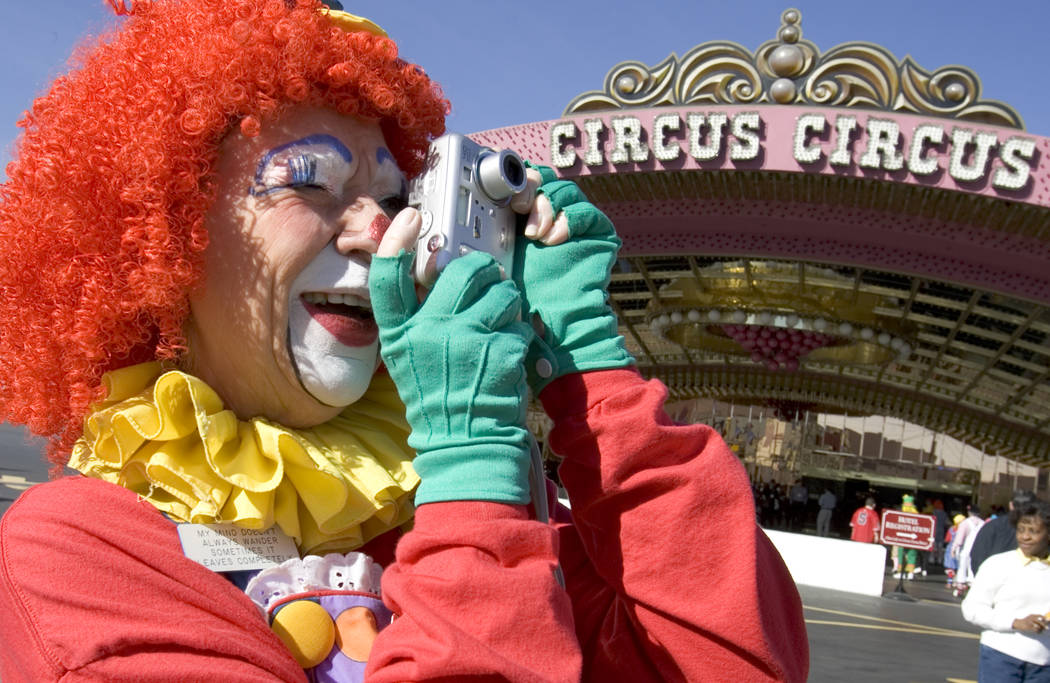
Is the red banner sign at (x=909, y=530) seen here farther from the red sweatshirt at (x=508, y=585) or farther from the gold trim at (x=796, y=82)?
the red sweatshirt at (x=508, y=585)

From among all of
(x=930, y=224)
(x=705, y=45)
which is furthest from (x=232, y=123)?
(x=930, y=224)

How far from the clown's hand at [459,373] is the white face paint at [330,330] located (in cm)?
24

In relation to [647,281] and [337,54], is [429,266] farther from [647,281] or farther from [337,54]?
[647,281]

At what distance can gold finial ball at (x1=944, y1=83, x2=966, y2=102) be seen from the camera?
911 cm

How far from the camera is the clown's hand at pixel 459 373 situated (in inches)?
38.7

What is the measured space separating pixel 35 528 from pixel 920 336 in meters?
15.9

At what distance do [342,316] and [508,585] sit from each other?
562 mm

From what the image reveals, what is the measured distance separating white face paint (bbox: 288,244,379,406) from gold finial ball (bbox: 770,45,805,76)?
9.27 m

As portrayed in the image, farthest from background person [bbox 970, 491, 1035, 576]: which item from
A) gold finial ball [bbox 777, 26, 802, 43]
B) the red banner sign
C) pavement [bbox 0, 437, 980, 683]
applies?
gold finial ball [bbox 777, 26, 802, 43]

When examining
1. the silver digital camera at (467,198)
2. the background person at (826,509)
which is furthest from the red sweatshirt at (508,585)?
the background person at (826,509)

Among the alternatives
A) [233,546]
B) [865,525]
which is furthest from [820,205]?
[233,546]

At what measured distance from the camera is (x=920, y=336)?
15.2m

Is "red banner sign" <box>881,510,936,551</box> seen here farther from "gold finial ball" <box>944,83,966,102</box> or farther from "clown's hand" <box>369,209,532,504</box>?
"clown's hand" <box>369,209,532,504</box>

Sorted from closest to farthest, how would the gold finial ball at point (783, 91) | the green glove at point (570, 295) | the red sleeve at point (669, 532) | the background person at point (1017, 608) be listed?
the red sleeve at point (669, 532) < the green glove at point (570, 295) < the background person at point (1017, 608) < the gold finial ball at point (783, 91)
